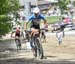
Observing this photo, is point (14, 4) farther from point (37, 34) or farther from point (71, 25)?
point (71, 25)

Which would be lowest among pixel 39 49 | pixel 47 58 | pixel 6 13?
pixel 6 13

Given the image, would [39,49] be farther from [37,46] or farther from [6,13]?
[6,13]

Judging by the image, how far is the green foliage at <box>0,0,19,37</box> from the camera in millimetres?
25144

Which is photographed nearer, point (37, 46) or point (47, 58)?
point (47, 58)

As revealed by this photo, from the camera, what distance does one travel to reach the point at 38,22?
536 inches

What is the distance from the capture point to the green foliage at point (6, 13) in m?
25.1

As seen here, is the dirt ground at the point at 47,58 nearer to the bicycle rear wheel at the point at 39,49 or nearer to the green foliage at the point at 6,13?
the bicycle rear wheel at the point at 39,49

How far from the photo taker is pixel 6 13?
90.9 ft

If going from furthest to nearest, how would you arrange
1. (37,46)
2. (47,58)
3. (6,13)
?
(6,13), (37,46), (47,58)

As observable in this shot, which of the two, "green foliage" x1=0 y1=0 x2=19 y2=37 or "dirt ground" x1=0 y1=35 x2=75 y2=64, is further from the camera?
"green foliage" x1=0 y1=0 x2=19 y2=37

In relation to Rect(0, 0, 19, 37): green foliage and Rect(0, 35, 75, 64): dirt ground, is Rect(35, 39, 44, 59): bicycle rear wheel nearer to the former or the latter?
Rect(0, 35, 75, 64): dirt ground

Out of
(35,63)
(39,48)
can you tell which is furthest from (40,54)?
(35,63)

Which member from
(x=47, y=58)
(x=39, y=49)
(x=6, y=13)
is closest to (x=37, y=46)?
(x=39, y=49)

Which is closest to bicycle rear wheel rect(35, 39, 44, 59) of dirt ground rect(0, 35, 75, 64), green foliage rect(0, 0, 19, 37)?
dirt ground rect(0, 35, 75, 64)
